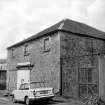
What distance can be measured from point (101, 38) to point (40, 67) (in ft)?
24.8

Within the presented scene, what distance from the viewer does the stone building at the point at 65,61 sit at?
14048mm

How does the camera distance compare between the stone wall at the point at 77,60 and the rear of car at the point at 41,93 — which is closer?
the rear of car at the point at 41,93

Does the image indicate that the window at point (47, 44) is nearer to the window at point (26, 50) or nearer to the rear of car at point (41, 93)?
the window at point (26, 50)

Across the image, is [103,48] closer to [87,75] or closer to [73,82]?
[73,82]

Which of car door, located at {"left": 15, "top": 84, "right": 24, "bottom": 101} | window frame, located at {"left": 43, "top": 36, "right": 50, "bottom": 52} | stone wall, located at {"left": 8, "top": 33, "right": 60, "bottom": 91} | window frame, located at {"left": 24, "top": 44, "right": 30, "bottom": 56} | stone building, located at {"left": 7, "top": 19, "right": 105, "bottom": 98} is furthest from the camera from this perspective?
window frame, located at {"left": 24, "top": 44, "right": 30, "bottom": 56}

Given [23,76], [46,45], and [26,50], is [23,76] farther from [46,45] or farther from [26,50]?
[46,45]

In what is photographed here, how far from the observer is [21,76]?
80.8ft

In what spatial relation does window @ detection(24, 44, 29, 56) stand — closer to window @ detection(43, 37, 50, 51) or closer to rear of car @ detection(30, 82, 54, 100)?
window @ detection(43, 37, 50, 51)

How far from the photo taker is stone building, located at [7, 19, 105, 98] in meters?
14.0

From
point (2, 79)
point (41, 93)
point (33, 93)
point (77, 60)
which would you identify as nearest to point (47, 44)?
point (77, 60)

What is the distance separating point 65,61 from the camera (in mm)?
18312

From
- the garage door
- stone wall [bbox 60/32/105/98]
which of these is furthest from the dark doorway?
stone wall [bbox 60/32/105/98]

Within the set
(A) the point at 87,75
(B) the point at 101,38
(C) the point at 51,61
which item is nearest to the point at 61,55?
(C) the point at 51,61

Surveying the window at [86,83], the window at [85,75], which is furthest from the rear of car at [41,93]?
the window at [85,75]
